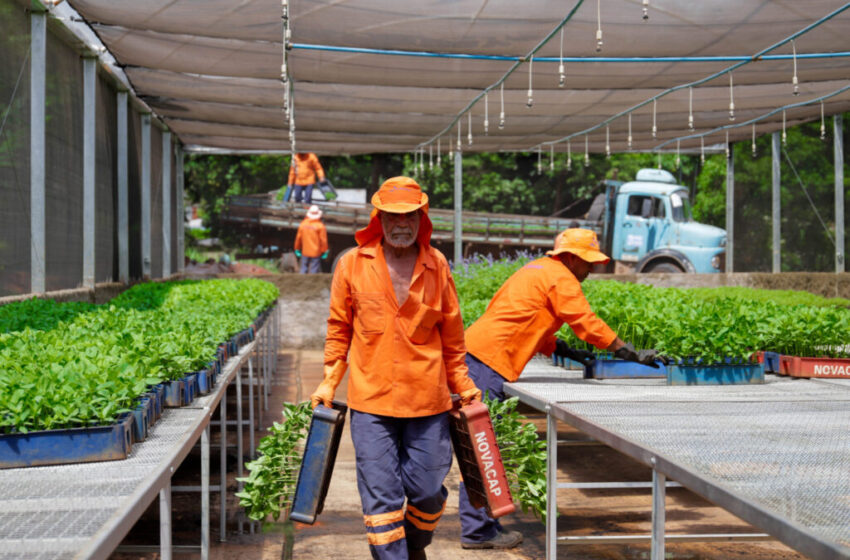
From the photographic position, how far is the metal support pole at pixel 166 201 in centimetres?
1669

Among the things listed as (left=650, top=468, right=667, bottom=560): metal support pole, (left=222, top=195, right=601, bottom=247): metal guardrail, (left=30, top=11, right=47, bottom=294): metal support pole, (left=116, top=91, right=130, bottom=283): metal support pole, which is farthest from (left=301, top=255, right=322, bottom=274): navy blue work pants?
(left=650, top=468, right=667, bottom=560): metal support pole

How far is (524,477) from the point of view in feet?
15.7

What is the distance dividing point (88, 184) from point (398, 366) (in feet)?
24.2

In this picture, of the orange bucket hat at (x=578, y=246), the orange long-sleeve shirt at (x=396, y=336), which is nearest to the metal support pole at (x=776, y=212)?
the orange bucket hat at (x=578, y=246)

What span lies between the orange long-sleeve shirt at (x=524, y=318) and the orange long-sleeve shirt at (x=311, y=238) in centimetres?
1599

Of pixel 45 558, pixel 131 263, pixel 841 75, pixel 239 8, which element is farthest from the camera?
pixel 131 263

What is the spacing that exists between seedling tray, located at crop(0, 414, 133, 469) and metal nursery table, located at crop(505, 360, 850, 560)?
188cm

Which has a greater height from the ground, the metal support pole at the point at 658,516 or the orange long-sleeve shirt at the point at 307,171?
the orange long-sleeve shirt at the point at 307,171

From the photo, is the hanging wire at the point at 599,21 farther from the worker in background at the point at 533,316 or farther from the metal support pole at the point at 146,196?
the metal support pole at the point at 146,196

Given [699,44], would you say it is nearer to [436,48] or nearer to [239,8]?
[436,48]

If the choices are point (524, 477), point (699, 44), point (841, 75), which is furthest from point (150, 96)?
point (524, 477)

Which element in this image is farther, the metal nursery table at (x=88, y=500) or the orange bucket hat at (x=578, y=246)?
the orange bucket hat at (x=578, y=246)

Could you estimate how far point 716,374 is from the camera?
5719 millimetres

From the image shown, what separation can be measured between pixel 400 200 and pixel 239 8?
5706 mm
